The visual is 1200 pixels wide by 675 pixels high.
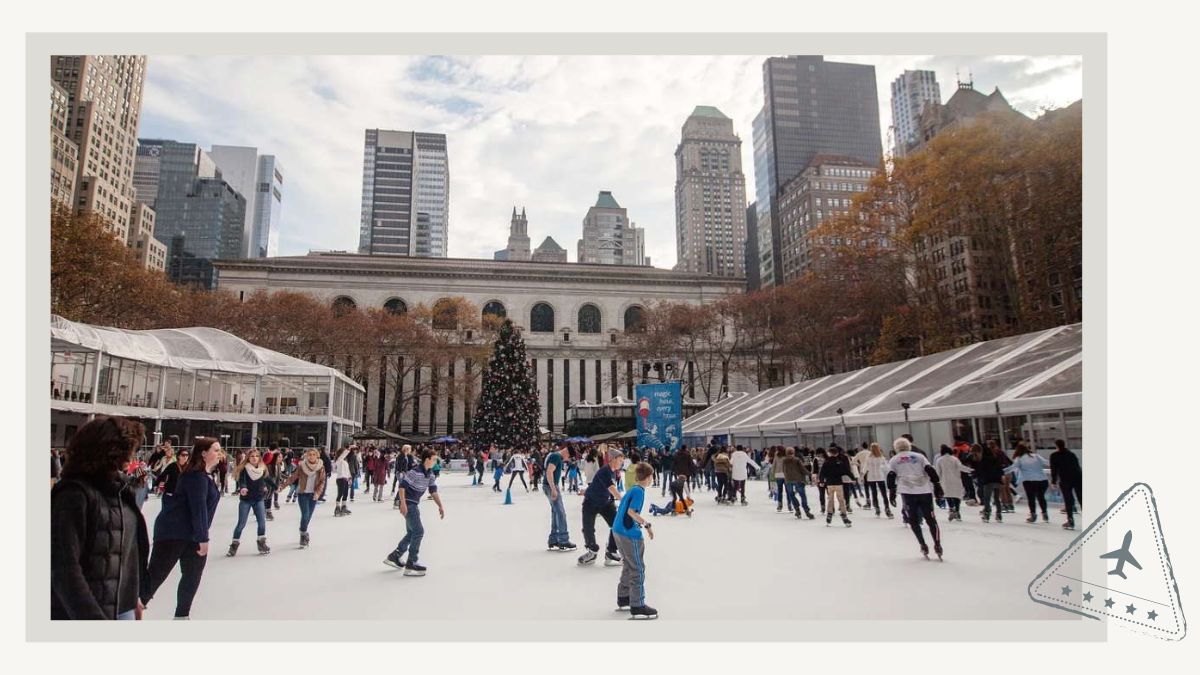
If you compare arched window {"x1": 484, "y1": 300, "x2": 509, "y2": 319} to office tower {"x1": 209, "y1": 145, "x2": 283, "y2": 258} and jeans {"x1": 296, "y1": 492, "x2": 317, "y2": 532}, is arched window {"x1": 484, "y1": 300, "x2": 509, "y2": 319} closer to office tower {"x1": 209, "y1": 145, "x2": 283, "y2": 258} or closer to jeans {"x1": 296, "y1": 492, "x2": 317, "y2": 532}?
Answer: jeans {"x1": 296, "y1": 492, "x2": 317, "y2": 532}

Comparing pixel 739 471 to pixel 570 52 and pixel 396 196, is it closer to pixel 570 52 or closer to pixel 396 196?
pixel 570 52

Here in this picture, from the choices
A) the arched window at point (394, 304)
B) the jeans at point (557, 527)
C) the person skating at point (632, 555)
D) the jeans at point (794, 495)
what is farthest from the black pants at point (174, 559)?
the arched window at point (394, 304)

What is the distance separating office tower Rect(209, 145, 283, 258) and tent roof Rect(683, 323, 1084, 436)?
17250 centimetres

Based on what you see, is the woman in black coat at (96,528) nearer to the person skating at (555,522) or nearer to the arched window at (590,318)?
the person skating at (555,522)

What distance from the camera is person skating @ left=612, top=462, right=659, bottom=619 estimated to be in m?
4.72

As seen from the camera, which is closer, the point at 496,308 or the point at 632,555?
the point at 632,555

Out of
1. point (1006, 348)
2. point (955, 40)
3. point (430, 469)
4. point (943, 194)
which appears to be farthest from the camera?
point (943, 194)

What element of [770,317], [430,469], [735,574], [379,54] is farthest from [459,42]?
[770,317]

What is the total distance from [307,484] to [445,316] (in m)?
42.2

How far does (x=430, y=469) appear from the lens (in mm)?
6965

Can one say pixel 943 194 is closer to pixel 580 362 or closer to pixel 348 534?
pixel 348 534

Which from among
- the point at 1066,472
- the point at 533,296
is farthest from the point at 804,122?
the point at 1066,472

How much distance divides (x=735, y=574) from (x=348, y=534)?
6490mm
